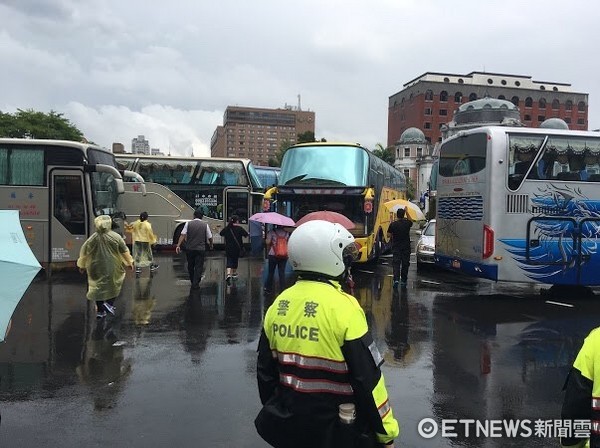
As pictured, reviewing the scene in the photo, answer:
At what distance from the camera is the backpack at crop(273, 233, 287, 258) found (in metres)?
11.6

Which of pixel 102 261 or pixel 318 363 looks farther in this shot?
pixel 102 261

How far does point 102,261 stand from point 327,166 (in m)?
7.70

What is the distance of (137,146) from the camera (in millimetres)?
134000

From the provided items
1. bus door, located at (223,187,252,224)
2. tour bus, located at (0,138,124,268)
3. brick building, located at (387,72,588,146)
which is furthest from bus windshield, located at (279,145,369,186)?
brick building, located at (387,72,588,146)

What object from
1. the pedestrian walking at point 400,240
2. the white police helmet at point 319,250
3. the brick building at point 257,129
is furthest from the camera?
the brick building at point 257,129

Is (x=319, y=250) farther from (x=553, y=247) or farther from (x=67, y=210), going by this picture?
(x=67, y=210)

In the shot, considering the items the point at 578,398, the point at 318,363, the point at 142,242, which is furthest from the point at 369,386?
the point at 142,242

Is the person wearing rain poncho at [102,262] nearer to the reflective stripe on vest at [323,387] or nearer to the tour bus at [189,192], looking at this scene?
the reflective stripe on vest at [323,387]

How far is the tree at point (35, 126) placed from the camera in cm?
4162

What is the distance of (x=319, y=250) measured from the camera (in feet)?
8.68

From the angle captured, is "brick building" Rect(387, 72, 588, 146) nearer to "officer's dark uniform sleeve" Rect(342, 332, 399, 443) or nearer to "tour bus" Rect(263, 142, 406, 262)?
"tour bus" Rect(263, 142, 406, 262)

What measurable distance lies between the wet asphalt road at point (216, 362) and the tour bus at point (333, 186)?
319 cm

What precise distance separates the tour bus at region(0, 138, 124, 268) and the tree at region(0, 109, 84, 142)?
30995mm

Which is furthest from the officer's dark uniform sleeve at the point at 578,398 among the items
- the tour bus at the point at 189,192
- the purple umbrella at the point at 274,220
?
the tour bus at the point at 189,192
